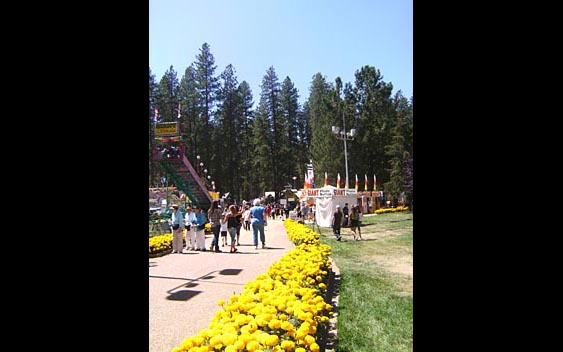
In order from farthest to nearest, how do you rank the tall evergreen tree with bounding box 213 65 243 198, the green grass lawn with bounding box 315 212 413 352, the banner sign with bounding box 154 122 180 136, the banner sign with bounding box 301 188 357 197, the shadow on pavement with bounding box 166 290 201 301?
the tall evergreen tree with bounding box 213 65 243 198 → the banner sign with bounding box 154 122 180 136 → the banner sign with bounding box 301 188 357 197 → the shadow on pavement with bounding box 166 290 201 301 → the green grass lawn with bounding box 315 212 413 352

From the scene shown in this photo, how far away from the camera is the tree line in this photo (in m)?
46.6

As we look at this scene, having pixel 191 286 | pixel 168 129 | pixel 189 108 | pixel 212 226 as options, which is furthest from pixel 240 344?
pixel 189 108

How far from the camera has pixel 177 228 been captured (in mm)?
11586

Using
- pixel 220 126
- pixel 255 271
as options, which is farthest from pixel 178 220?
pixel 220 126

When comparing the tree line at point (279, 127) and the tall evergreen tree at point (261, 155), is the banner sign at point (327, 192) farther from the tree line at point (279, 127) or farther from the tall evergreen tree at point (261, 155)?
the tall evergreen tree at point (261, 155)

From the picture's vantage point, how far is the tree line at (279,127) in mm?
46625

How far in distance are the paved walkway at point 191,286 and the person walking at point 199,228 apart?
22.9 inches

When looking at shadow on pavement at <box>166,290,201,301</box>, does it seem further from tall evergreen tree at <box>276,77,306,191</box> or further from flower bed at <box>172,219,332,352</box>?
tall evergreen tree at <box>276,77,306,191</box>

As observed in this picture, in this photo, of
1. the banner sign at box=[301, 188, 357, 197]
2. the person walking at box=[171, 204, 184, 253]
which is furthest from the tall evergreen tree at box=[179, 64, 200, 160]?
the person walking at box=[171, 204, 184, 253]

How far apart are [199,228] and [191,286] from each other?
17.9ft

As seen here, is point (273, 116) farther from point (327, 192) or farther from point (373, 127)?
point (327, 192)

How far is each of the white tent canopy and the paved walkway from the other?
11.1m

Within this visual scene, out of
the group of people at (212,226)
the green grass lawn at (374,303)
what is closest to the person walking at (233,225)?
the group of people at (212,226)
